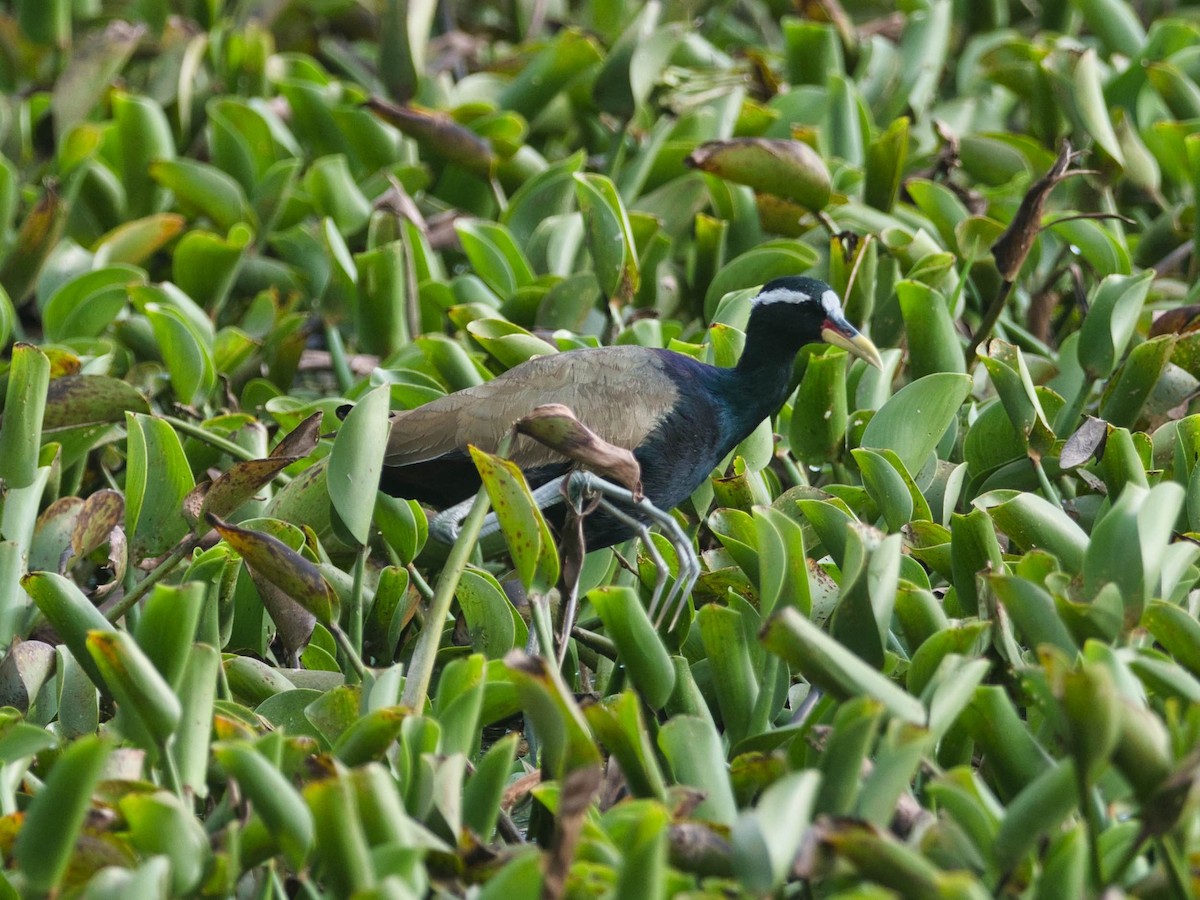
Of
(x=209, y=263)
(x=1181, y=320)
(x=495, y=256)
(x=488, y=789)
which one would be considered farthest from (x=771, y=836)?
(x=209, y=263)

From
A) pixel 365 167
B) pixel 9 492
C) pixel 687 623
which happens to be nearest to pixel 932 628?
pixel 687 623

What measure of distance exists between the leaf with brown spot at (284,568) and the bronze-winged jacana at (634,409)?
0.63 metres

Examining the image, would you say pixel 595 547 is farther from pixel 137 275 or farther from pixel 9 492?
pixel 137 275

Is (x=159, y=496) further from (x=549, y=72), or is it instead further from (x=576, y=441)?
(x=549, y=72)

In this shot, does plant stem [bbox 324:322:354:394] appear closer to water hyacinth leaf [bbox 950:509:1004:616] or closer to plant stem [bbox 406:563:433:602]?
plant stem [bbox 406:563:433:602]

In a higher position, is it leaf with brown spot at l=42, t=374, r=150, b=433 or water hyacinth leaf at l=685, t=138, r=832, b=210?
water hyacinth leaf at l=685, t=138, r=832, b=210

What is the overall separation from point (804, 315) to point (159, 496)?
147 cm

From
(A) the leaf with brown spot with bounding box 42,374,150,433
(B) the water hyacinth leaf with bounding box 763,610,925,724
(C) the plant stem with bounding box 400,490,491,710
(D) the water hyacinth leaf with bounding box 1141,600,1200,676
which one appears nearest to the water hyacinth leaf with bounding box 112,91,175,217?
(A) the leaf with brown spot with bounding box 42,374,150,433

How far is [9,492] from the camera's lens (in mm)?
3277

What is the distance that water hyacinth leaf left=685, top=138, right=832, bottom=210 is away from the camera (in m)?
4.11

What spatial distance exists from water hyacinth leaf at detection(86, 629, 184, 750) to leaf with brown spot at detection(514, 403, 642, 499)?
695mm

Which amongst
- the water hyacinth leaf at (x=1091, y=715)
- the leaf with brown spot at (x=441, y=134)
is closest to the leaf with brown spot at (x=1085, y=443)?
the water hyacinth leaf at (x=1091, y=715)

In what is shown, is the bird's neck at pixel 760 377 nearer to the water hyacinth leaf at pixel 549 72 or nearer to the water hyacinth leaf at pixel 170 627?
the water hyacinth leaf at pixel 170 627

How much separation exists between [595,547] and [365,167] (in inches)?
90.5
